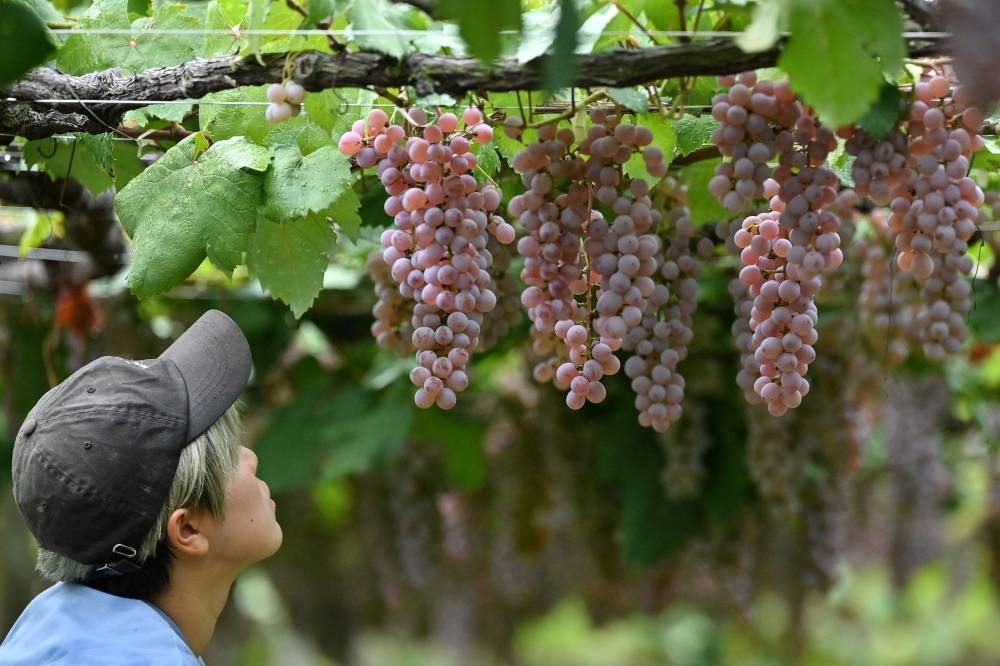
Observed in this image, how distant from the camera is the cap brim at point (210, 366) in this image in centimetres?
145

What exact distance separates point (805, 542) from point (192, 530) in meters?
2.85

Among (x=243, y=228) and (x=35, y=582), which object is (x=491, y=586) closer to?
(x=35, y=582)

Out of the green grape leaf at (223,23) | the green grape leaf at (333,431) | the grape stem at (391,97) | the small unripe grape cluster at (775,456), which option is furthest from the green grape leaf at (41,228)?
the small unripe grape cluster at (775,456)

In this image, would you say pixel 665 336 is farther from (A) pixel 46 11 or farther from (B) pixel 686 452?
(B) pixel 686 452

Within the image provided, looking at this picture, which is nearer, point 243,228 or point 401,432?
point 243,228

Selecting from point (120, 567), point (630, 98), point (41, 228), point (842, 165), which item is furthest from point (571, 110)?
point (41, 228)

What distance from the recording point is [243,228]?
4.84 feet

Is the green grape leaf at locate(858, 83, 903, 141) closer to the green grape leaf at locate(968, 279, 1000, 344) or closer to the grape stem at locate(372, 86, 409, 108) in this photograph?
the grape stem at locate(372, 86, 409, 108)

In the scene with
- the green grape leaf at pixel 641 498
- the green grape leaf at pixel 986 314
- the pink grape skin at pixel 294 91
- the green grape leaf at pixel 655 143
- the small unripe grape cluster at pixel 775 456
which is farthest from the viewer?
the green grape leaf at pixel 641 498

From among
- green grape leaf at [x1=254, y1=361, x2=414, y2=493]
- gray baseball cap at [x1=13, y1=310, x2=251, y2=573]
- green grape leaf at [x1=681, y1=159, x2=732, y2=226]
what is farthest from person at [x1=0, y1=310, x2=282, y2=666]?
green grape leaf at [x1=254, y1=361, x2=414, y2=493]

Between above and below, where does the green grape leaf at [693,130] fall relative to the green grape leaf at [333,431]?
above

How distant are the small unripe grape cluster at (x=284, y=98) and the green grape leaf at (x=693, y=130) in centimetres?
53

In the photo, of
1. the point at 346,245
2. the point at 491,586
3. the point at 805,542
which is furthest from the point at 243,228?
the point at 491,586

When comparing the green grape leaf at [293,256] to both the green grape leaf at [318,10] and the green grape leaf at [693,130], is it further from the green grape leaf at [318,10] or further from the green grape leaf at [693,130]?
the green grape leaf at [693,130]
